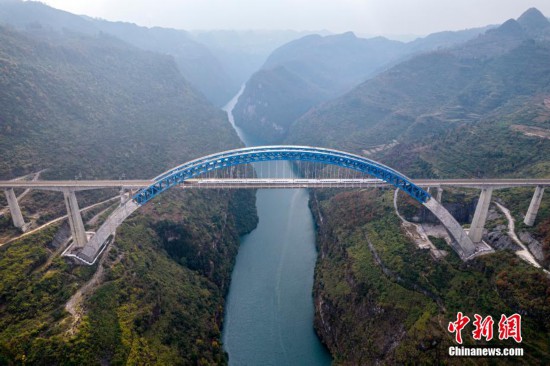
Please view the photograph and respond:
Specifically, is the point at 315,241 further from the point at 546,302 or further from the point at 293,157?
the point at 546,302

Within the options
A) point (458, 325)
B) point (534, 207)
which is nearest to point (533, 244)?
point (534, 207)

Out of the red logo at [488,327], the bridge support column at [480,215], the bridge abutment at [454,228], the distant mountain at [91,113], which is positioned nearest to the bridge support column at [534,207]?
the bridge support column at [480,215]

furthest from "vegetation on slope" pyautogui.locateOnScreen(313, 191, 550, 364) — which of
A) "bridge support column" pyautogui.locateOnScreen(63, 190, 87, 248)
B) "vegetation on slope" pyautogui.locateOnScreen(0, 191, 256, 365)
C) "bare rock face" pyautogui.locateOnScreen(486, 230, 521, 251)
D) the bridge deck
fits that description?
"bridge support column" pyautogui.locateOnScreen(63, 190, 87, 248)

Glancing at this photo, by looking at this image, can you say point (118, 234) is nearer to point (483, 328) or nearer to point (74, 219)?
point (74, 219)

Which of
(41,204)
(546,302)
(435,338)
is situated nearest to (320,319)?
(435,338)

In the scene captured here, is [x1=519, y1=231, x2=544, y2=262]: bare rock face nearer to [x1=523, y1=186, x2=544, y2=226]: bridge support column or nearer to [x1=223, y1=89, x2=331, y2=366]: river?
[x1=523, y1=186, x2=544, y2=226]: bridge support column
